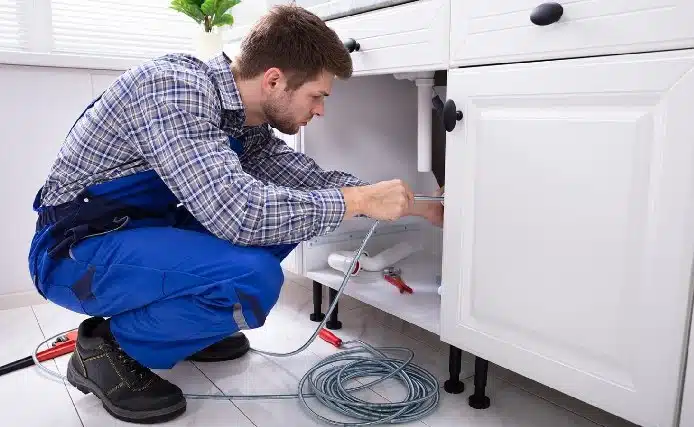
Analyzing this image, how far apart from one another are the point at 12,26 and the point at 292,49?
128cm

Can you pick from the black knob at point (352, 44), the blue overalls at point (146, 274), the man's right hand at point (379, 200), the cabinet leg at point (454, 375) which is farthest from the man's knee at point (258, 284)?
the black knob at point (352, 44)

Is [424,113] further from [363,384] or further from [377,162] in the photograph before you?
[363,384]

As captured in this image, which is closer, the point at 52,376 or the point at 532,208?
the point at 532,208

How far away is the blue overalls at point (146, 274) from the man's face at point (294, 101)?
0.29 metres

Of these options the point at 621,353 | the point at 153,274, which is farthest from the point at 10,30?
the point at 621,353

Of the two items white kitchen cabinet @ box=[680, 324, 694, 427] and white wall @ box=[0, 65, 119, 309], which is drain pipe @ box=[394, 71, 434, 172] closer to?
white kitchen cabinet @ box=[680, 324, 694, 427]

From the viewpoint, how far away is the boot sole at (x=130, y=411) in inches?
44.7

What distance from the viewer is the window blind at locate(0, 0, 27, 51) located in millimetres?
1835

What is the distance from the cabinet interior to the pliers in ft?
0.05

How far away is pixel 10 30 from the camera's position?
1850 millimetres

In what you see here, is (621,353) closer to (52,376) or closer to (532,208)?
(532,208)

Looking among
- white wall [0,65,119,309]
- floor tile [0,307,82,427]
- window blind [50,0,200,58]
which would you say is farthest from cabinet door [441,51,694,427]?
window blind [50,0,200,58]

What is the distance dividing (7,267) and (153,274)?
1025 mm

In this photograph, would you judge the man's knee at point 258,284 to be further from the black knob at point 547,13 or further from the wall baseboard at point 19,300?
the wall baseboard at point 19,300
